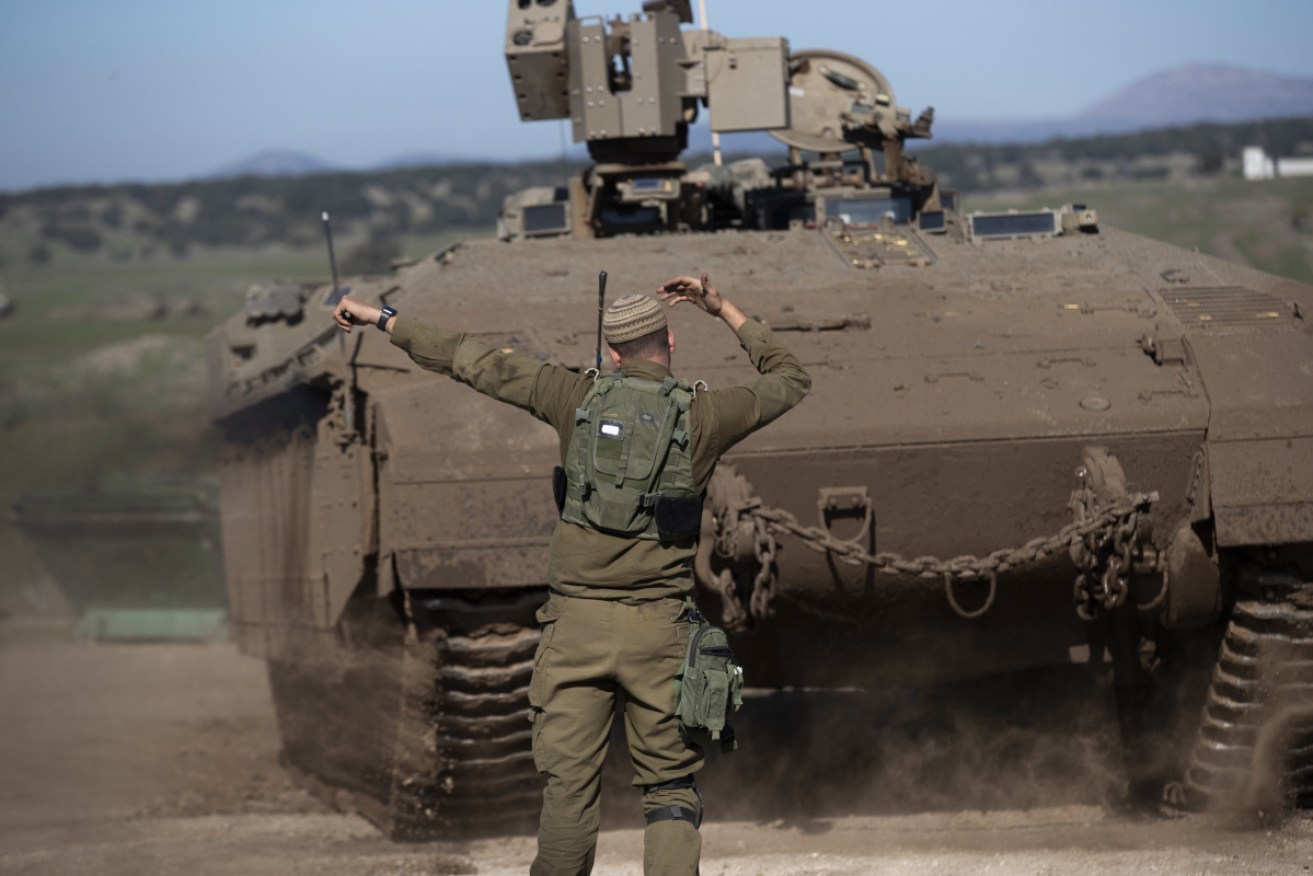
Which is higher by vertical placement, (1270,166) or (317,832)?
(317,832)

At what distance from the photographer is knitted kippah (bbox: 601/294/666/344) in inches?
226

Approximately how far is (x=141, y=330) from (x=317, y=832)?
32397 millimetres

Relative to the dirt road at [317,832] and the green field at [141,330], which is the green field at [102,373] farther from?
the dirt road at [317,832]

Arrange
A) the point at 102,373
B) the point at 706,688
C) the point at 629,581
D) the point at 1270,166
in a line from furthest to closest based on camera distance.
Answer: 1. the point at 1270,166
2. the point at 102,373
3. the point at 629,581
4. the point at 706,688

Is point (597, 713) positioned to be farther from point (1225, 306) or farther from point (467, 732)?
point (1225, 306)

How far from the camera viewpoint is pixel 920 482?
732 centimetres

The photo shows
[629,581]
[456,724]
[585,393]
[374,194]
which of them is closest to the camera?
[629,581]

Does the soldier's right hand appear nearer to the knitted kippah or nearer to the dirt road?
the knitted kippah

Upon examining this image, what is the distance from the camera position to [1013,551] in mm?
7266

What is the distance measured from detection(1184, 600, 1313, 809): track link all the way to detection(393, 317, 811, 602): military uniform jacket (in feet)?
8.52

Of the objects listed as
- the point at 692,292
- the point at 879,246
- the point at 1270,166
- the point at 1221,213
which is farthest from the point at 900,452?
the point at 1270,166

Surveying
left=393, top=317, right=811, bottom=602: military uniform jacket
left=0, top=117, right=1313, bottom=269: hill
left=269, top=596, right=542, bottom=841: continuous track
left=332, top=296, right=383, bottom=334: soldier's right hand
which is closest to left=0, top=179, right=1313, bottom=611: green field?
left=269, top=596, right=542, bottom=841: continuous track

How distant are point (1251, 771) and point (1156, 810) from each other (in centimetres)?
83

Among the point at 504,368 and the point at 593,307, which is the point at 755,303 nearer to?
the point at 593,307
